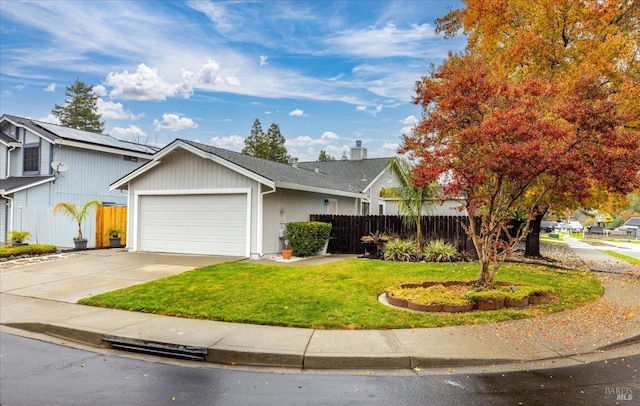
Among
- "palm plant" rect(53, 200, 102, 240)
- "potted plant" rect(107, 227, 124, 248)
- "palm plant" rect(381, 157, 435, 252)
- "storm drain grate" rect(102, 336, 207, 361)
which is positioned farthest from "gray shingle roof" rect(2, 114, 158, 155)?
"storm drain grate" rect(102, 336, 207, 361)

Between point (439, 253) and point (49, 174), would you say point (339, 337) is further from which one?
point (49, 174)

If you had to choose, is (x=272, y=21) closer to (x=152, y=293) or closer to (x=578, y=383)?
(x=152, y=293)

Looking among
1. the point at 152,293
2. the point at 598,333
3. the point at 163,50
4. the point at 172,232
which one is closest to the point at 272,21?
the point at 163,50

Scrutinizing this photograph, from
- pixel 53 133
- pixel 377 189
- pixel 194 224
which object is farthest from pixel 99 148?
pixel 377 189

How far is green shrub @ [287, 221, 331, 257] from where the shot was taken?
1360 centimetres

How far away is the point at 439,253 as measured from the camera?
41.1ft

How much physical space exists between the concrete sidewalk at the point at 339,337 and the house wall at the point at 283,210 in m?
6.35

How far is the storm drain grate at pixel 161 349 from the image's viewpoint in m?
4.92

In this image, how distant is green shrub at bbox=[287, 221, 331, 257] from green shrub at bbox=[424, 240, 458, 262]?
3681 mm

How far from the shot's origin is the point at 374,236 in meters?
14.5

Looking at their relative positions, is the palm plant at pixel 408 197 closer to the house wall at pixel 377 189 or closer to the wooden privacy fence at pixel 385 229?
the wooden privacy fence at pixel 385 229

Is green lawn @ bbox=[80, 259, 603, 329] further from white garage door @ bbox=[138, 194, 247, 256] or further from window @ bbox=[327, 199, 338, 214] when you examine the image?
window @ bbox=[327, 199, 338, 214]

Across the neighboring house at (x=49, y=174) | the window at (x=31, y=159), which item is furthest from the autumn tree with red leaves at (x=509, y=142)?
the window at (x=31, y=159)

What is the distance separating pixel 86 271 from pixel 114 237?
20.7ft
